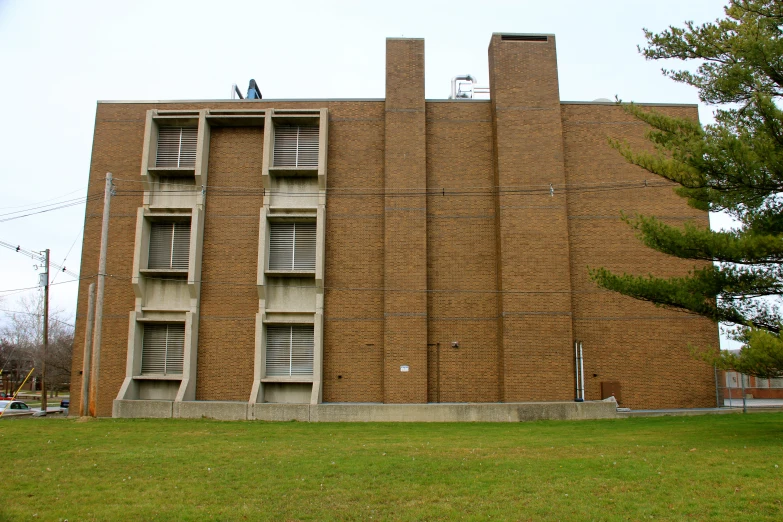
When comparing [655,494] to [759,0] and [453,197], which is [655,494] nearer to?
[759,0]

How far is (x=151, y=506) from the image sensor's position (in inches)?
358

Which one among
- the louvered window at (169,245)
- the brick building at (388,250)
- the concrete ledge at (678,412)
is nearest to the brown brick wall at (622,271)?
the brick building at (388,250)

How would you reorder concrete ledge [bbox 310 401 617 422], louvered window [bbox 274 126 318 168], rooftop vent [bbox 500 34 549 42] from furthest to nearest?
1. rooftop vent [bbox 500 34 549 42]
2. louvered window [bbox 274 126 318 168]
3. concrete ledge [bbox 310 401 617 422]

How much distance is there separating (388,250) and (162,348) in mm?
9658

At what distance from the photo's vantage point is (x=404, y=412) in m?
21.5

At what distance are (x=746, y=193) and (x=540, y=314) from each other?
411 inches

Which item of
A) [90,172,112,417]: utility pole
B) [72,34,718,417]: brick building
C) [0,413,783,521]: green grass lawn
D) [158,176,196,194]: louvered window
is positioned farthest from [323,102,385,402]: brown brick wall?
[90,172,112,417]: utility pole

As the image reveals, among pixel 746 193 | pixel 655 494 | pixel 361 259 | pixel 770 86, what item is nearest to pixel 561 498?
pixel 655 494

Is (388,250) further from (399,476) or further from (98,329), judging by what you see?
(399,476)

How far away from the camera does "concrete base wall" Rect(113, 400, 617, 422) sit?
21.2 meters

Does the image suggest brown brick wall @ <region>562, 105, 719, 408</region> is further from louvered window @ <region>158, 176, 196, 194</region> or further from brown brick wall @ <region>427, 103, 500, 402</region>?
louvered window @ <region>158, 176, 196, 194</region>

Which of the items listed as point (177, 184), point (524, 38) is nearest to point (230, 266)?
point (177, 184)

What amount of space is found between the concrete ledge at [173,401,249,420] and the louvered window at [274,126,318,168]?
971 cm

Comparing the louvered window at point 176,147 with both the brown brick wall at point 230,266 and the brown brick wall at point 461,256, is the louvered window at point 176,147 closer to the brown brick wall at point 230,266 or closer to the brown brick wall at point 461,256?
the brown brick wall at point 230,266
